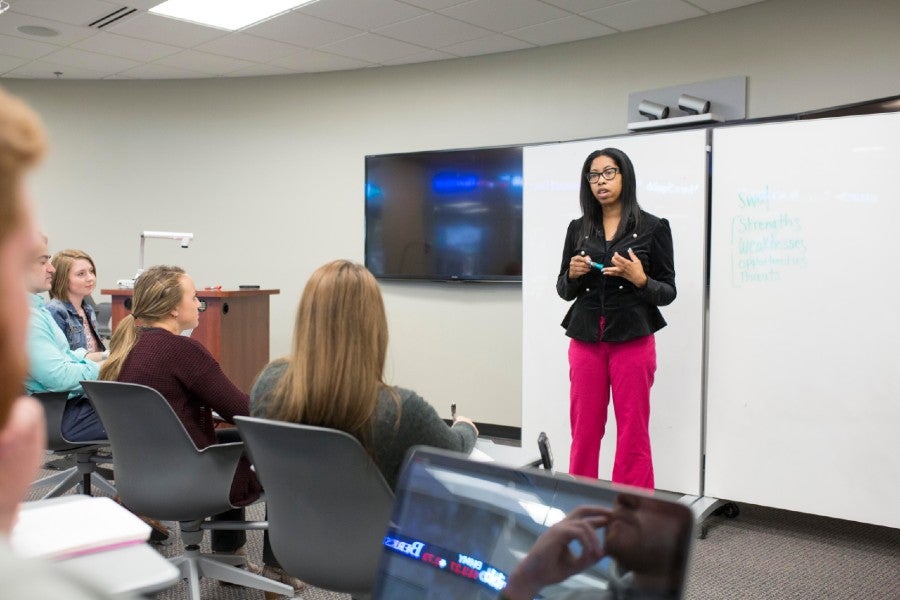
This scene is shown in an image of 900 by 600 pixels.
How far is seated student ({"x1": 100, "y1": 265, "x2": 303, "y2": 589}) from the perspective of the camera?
252 cm

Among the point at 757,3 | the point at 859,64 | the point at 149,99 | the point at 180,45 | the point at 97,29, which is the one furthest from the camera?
the point at 149,99

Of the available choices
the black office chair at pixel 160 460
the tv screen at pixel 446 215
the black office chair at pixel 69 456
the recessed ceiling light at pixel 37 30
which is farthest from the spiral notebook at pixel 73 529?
the recessed ceiling light at pixel 37 30

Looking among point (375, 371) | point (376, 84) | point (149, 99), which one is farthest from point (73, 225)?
point (375, 371)

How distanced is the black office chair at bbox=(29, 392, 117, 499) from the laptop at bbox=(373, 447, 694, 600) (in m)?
2.52

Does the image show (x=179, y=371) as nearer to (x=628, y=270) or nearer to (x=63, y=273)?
(x=63, y=273)

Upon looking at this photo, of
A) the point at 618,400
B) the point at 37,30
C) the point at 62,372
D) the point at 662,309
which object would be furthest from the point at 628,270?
the point at 37,30

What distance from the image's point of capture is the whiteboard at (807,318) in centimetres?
328

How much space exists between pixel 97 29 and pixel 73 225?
87.0 inches

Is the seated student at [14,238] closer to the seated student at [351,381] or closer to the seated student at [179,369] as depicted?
the seated student at [351,381]

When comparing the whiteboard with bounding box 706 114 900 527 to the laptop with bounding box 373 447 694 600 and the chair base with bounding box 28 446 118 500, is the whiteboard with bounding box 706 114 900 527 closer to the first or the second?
the chair base with bounding box 28 446 118 500

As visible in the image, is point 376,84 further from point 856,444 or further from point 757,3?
point 856,444

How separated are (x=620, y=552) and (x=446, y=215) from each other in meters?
5.08

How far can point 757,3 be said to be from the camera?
4555 millimetres

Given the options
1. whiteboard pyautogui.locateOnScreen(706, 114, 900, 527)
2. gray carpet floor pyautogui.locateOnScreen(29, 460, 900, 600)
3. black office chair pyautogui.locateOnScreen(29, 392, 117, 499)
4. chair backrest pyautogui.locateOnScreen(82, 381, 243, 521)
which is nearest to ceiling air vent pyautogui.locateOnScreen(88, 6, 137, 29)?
black office chair pyautogui.locateOnScreen(29, 392, 117, 499)
